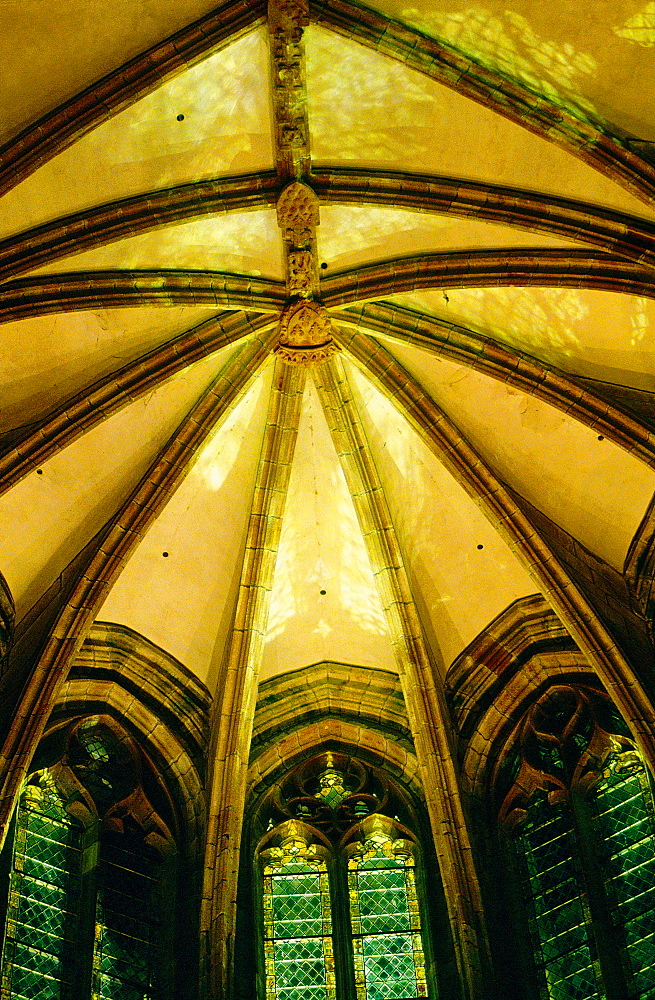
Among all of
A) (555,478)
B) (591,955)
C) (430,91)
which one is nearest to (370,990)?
(591,955)

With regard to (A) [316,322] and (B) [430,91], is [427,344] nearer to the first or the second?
(A) [316,322]

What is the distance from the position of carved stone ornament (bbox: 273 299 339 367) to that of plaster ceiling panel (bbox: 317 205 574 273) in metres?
0.51

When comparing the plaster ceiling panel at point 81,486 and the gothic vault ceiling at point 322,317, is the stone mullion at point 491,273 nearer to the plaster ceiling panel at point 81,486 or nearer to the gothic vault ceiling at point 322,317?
the gothic vault ceiling at point 322,317

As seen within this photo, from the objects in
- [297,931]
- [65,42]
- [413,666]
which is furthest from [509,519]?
[65,42]

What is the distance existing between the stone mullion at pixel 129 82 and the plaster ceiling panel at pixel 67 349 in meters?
1.84

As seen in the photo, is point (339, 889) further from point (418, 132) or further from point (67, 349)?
point (418, 132)

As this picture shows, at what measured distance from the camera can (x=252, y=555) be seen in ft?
56.9

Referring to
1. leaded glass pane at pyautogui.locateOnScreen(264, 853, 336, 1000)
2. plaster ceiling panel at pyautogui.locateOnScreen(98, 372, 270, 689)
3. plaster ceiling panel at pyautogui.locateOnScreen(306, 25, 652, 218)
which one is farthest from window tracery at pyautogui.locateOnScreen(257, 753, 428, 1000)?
plaster ceiling panel at pyautogui.locateOnScreen(306, 25, 652, 218)

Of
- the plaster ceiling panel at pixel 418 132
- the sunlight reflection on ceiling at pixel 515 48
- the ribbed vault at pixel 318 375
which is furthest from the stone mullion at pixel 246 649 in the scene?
the sunlight reflection on ceiling at pixel 515 48

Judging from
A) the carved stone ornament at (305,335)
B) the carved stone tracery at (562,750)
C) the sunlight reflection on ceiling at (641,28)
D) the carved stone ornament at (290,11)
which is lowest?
the carved stone tracery at (562,750)

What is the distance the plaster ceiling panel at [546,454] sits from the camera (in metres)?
16.8

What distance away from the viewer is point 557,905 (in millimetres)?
15766

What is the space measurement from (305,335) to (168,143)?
241cm

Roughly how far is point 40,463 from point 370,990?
18.5 feet
